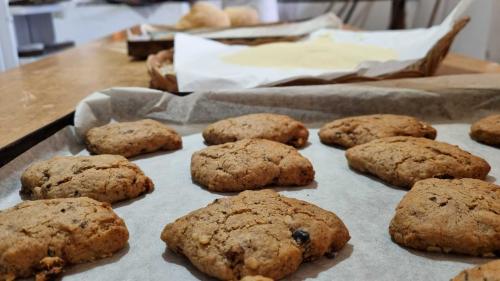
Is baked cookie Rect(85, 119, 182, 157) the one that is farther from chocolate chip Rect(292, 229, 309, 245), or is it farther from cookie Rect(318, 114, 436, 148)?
Answer: chocolate chip Rect(292, 229, 309, 245)

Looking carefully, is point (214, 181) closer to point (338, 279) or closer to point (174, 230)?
point (174, 230)

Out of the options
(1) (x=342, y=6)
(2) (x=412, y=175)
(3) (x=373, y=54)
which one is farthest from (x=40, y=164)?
(1) (x=342, y=6)

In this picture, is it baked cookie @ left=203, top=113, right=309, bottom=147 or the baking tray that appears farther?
baked cookie @ left=203, top=113, right=309, bottom=147

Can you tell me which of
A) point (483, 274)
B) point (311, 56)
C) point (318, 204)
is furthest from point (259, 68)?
point (483, 274)

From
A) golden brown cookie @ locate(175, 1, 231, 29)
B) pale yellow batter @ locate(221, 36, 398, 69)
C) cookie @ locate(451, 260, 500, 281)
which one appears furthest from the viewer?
golden brown cookie @ locate(175, 1, 231, 29)

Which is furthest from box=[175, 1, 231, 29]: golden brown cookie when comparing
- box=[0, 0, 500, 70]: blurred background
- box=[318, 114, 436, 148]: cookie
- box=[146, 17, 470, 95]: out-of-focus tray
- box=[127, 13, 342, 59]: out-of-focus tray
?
box=[318, 114, 436, 148]: cookie

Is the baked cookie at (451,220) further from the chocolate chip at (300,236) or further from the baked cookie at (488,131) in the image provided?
the baked cookie at (488,131)

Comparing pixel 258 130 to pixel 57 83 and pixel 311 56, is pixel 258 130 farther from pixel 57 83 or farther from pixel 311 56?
pixel 57 83

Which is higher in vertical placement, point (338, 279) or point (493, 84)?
point (493, 84)
